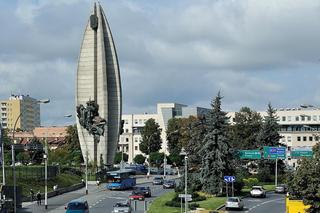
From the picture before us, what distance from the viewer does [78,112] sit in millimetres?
108125

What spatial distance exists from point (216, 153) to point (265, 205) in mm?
9652

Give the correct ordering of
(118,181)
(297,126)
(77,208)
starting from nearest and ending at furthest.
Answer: (77,208) < (118,181) < (297,126)

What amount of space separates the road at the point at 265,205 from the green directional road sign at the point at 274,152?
19703 mm

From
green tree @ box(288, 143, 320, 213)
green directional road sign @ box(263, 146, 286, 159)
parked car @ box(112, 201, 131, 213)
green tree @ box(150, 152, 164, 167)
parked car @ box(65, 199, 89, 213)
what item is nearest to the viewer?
green tree @ box(288, 143, 320, 213)

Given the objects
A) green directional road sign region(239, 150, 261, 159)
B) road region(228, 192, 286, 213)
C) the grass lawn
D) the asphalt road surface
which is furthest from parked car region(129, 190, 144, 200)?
green directional road sign region(239, 150, 261, 159)

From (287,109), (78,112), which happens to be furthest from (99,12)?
(287,109)

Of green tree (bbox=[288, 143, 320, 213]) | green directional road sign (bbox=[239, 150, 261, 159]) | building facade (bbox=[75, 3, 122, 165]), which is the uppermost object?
building facade (bbox=[75, 3, 122, 165])

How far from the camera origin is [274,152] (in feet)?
330

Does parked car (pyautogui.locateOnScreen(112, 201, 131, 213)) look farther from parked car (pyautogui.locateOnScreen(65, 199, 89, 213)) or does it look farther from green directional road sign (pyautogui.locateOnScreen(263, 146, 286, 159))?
green directional road sign (pyautogui.locateOnScreen(263, 146, 286, 159))

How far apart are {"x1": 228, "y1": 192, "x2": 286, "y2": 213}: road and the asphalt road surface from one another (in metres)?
9.76

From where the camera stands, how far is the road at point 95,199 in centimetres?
5862

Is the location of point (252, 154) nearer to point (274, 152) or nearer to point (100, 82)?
point (274, 152)

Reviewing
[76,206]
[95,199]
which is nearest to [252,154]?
[95,199]

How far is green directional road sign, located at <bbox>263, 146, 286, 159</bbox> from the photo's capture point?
326 feet
